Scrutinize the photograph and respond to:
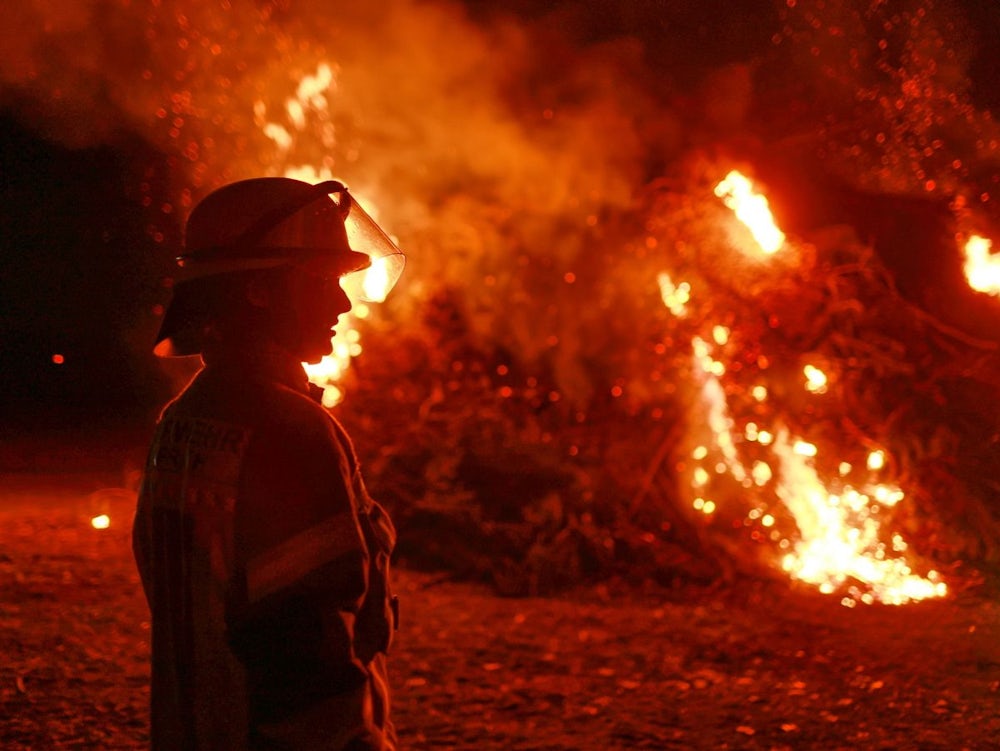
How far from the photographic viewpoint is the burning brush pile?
648 cm

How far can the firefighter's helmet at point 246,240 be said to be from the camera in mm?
1792

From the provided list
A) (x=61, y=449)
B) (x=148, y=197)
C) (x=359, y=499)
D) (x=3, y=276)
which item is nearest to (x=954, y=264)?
(x=359, y=499)

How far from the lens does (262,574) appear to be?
157 cm

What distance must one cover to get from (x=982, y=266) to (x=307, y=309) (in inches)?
230

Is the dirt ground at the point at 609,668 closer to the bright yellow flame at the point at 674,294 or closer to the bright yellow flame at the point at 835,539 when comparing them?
the bright yellow flame at the point at 835,539

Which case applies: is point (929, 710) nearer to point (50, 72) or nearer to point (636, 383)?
point (636, 383)

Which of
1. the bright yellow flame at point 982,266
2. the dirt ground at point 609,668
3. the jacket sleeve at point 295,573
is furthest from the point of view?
the bright yellow flame at point 982,266

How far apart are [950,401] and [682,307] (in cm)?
192

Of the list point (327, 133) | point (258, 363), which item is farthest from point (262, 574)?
point (327, 133)

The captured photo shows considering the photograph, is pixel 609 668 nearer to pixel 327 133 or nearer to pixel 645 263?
pixel 645 263

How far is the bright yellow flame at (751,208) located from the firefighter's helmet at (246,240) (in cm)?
537

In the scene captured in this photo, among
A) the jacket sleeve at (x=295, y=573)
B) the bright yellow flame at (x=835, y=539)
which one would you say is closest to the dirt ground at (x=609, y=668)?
the bright yellow flame at (x=835, y=539)

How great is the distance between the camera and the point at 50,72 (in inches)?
246

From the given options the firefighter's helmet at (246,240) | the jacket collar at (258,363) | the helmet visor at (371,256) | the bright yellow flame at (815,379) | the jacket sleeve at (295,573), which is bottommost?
the jacket sleeve at (295,573)
